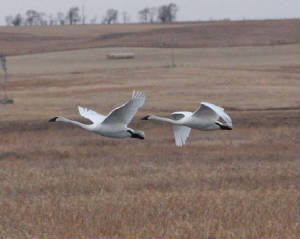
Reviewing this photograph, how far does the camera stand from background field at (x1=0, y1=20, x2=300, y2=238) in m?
16.0

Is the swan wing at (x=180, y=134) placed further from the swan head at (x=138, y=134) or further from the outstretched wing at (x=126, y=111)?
the swan head at (x=138, y=134)

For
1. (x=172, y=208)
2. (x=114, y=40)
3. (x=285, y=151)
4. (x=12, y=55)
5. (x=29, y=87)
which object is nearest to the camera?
(x=172, y=208)

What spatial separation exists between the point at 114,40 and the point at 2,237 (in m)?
101

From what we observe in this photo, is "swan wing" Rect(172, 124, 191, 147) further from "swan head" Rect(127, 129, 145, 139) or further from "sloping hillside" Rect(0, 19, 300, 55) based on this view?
"sloping hillside" Rect(0, 19, 300, 55)

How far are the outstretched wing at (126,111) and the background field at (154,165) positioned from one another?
3.74 m

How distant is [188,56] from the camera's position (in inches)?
3656

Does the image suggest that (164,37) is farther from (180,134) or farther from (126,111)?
(126,111)

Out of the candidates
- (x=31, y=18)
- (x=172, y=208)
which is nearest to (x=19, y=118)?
(x=172, y=208)

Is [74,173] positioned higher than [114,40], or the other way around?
[74,173]

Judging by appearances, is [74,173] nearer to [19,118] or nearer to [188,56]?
[19,118]

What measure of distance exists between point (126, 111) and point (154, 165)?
13.0 meters

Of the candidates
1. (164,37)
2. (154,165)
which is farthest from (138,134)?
(164,37)

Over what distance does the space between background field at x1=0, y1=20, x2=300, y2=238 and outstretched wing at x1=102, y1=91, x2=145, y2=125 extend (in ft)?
12.3

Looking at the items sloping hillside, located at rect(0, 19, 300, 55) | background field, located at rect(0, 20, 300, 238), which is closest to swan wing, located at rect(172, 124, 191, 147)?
background field, located at rect(0, 20, 300, 238)
